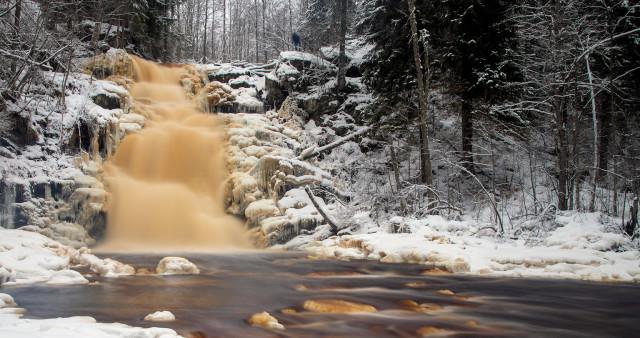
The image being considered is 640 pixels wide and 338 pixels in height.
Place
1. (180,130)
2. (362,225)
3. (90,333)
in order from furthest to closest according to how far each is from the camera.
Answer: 1. (180,130)
2. (362,225)
3. (90,333)

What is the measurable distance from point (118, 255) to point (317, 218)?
5677mm

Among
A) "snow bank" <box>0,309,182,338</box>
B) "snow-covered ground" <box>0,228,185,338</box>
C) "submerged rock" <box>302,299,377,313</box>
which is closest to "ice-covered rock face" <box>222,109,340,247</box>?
"snow-covered ground" <box>0,228,185,338</box>

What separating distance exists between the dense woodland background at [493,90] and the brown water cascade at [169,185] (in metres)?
3.16

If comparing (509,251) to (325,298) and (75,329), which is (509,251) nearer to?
(325,298)

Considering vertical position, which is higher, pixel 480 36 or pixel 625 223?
pixel 480 36

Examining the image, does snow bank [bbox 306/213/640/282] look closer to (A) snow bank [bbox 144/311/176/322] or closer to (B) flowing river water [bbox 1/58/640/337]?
(B) flowing river water [bbox 1/58/640/337]

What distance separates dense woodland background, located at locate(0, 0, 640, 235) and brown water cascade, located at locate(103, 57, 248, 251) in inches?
124

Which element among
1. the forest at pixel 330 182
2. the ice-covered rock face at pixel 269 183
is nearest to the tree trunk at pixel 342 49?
the forest at pixel 330 182

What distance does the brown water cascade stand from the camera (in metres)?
11.9

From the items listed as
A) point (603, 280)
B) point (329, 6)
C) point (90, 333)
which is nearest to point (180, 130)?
point (329, 6)

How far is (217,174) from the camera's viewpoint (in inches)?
561

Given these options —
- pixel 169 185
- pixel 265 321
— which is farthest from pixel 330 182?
pixel 265 321

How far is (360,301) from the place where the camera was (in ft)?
17.6

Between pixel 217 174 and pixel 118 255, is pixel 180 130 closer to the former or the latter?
pixel 217 174
